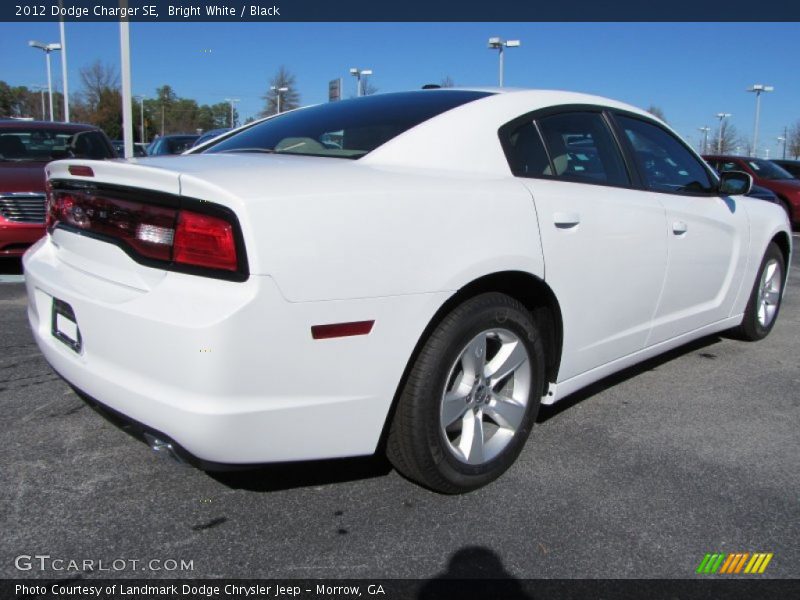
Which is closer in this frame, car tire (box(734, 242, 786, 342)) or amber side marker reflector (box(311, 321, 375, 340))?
amber side marker reflector (box(311, 321, 375, 340))

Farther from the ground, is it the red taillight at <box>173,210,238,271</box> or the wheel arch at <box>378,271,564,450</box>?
the red taillight at <box>173,210,238,271</box>

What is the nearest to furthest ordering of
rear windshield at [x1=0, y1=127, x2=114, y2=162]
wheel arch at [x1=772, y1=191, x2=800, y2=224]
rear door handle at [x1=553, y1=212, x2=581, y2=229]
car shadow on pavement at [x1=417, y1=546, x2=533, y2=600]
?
car shadow on pavement at [x1=417, y1=546, x2=533, y2=600] → rear door handle at [x1=553, y1=212, x2=581, y2=229] → rear windshield at [x1=0, y1=127, x2=114, y2=162] → wheel arch at [x1=772, y1=191, x2=800, y2=224]

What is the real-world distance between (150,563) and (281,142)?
1758mm

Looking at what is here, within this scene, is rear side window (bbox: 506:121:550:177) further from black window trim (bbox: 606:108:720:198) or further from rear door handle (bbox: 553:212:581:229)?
black window trim (bbox: 606:108:720:198)

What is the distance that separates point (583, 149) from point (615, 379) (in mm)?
1466

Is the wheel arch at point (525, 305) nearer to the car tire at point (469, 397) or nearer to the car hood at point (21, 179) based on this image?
the car tire at point (469, 397)

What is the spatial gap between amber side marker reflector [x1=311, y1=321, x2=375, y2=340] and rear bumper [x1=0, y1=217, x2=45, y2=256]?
5520 mm

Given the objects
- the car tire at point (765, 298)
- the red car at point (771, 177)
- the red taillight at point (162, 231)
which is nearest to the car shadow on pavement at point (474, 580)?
the red taillight at point (162, 231)

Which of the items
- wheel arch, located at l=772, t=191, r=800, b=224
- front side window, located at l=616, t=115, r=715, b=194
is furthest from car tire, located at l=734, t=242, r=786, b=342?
wheel arch, located at l=772, t=191, r=800, b=224

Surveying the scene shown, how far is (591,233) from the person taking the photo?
288 centimetres

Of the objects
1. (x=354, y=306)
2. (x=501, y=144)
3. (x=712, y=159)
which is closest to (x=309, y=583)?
(x=354, y=306)

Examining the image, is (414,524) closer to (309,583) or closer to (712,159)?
(309,583)

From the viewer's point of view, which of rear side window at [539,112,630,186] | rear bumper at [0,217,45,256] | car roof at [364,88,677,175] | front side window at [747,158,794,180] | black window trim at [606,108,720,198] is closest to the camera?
car roof at [364,88,677,175]

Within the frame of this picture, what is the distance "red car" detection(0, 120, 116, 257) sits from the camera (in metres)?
6.63
